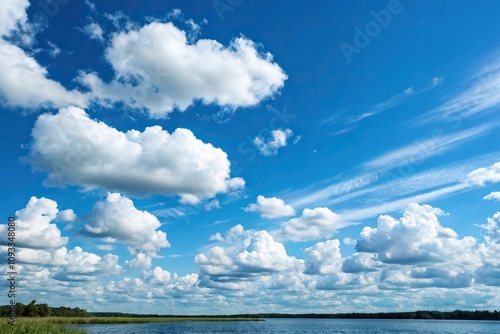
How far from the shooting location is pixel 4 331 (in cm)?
3634

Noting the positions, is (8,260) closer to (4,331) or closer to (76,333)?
(4,331)

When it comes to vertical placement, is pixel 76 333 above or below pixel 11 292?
below

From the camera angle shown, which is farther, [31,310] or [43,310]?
[43,310]

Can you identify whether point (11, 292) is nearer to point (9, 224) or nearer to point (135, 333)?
point (9, 224)

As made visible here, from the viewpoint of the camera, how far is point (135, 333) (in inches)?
5010

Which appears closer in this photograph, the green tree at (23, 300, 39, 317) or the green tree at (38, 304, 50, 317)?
the green tree at (23, 300, 39, 317)

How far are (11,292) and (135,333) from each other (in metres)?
98.4

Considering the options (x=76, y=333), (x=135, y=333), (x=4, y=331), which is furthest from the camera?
(x=135, y=333)

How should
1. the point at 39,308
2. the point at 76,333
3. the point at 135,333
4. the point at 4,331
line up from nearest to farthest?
1. the point at 4,331
2. the point at 76,333
3. the point at 135,333
4. the point at 39,308

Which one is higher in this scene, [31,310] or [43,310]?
[43,310]

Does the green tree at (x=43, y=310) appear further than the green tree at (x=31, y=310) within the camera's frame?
Yes

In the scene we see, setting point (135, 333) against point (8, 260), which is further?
point (135, 333)

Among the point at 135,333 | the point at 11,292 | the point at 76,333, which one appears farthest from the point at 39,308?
the point at 11,292

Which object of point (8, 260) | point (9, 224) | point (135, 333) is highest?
point (9, 224)
